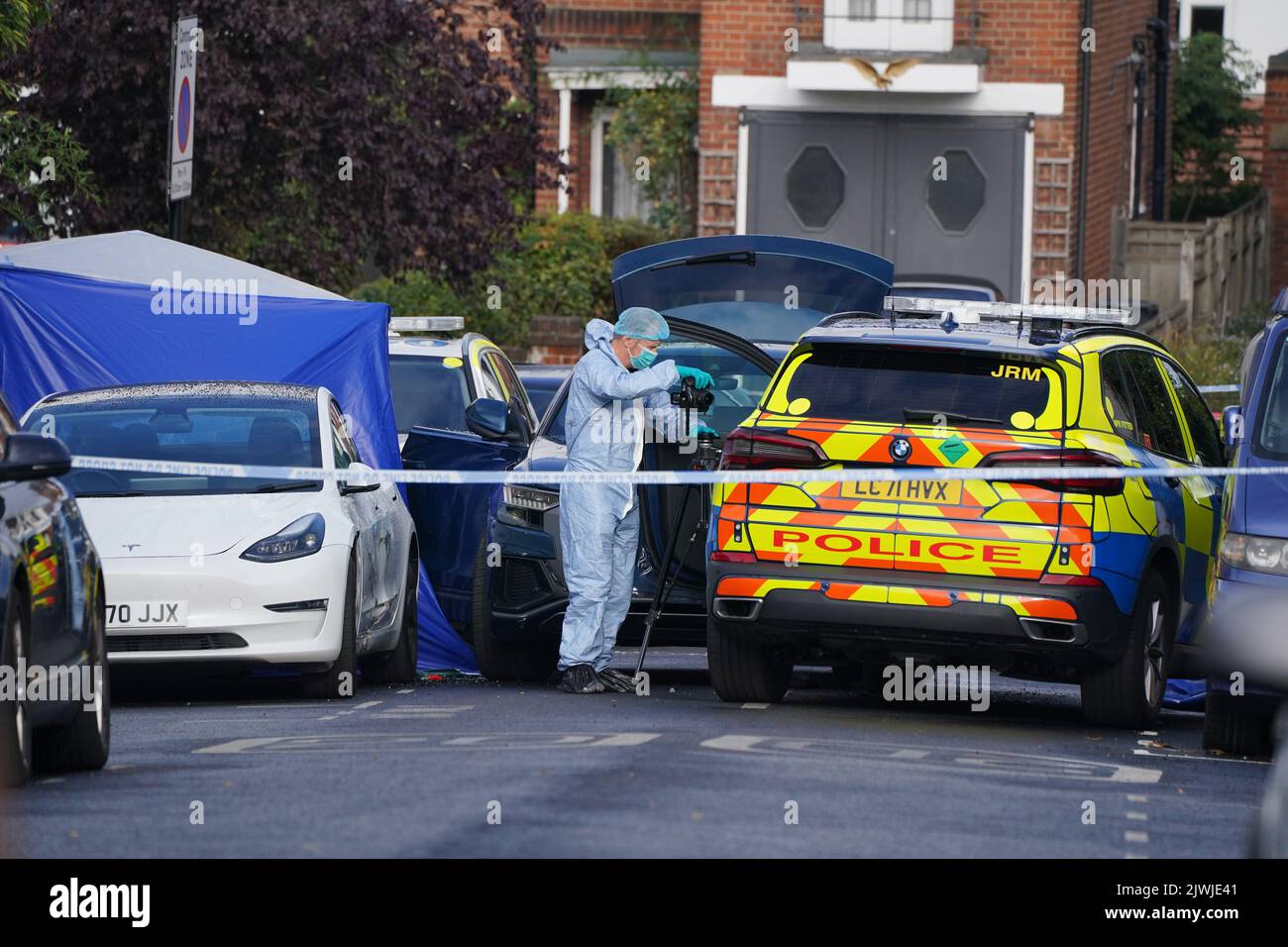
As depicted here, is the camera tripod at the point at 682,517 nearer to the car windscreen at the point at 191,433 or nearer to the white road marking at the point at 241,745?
the car windscreen at the point at 191,433

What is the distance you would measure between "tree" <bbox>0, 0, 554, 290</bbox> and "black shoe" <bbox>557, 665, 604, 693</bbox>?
282 inches

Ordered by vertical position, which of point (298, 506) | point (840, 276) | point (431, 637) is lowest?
point (431, 637)

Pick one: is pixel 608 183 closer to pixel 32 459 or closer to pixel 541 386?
pixel 541 386

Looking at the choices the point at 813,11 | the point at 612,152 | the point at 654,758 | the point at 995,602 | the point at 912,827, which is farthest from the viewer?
the point at 612,152

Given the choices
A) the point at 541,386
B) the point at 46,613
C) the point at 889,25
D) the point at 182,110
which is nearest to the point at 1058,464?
the point at 46,613

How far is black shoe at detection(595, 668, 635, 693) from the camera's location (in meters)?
12.7

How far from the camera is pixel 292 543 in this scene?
11.9m

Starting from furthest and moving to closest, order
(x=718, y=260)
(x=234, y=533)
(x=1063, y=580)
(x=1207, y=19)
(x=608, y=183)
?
(x=1207, y=19), (x=608, y=183), (x=718, y=260), (x=234, y=533), (x=1063, y=580)

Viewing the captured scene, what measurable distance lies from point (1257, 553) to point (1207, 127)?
1236 inches

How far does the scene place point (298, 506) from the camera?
12.1 meters

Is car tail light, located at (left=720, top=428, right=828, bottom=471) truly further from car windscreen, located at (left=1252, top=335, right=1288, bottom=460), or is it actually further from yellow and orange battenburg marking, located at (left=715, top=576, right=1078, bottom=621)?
car windscreen, located at (left=1252, top=335, right=1288, bottom=460)
